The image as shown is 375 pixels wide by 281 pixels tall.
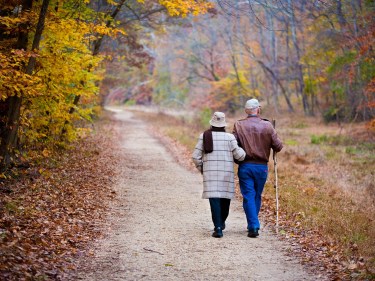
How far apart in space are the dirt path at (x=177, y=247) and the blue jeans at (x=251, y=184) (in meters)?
0.35

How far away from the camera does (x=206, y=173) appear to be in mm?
8914

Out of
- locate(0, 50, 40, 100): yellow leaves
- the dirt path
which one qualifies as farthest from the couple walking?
locate(0, 50, 40, 100): yellow leaves

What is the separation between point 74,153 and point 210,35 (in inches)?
1211

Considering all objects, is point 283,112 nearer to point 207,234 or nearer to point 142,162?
point 142,162

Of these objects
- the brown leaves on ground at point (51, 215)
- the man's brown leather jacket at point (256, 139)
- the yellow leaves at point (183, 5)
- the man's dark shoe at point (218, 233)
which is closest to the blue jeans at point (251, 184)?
the man's brown leather jacket at point (256, 139)

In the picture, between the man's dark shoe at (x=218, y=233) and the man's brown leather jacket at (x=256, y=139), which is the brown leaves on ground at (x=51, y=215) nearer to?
the man's dark shoe at (x=218, y=233)

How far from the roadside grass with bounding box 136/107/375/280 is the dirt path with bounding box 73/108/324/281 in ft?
2.04

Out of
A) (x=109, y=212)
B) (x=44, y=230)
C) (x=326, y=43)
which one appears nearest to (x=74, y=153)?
(x=109, y=212)

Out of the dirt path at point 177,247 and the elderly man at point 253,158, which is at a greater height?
the elderly man at point 253,158

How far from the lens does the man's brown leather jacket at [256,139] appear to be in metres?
8.86

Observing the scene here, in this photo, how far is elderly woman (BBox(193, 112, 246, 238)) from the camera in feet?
28.8

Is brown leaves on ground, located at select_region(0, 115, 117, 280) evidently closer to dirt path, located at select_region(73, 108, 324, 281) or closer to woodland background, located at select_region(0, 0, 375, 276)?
woodland background, located at select_region(0, 0, 375, 276)

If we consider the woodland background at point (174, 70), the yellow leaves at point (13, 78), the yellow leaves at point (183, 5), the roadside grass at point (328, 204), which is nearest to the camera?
the roadside grass at point (328, 204)

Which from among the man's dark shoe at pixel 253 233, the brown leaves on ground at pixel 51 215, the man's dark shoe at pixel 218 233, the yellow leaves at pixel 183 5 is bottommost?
the brown leaves on ground at pixel 51 215
